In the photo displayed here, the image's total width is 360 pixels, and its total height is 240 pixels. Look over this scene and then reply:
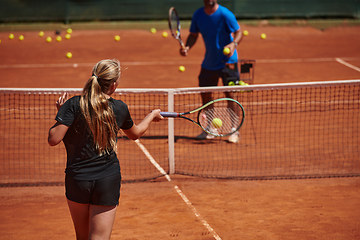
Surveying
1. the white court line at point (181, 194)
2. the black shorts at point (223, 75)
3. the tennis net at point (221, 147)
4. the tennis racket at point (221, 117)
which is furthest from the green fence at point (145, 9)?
the tennis racket at point (221, 117)

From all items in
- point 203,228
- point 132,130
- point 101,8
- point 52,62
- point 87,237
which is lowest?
point 203,228

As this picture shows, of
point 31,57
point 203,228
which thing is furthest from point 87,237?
point 31,57

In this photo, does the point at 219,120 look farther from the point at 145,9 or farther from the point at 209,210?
the point at 145,9

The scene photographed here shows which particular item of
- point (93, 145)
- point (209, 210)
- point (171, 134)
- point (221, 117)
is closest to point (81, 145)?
point (93, 145)

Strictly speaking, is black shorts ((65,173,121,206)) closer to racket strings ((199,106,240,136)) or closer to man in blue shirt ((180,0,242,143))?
racket strings ((199,106,240,136))

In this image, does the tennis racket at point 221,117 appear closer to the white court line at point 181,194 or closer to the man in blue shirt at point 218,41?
the man in blue shirt at point 218,41

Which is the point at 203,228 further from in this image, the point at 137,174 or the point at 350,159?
the point at 350,159

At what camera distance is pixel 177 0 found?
58.4 feet

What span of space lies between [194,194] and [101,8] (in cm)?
1415

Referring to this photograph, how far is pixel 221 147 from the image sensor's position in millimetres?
7109

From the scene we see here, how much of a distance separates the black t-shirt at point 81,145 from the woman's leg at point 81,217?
8.8 inches

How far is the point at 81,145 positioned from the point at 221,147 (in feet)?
14.9

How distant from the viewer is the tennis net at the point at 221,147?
5.90m

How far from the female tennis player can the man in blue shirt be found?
4.36 meters
